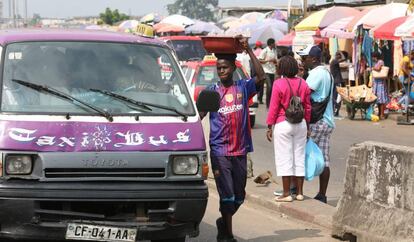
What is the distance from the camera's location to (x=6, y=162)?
5539mm

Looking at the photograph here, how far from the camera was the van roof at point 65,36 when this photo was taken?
647 centimetres

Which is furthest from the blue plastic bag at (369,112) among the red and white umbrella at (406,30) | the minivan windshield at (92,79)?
the minivan windshield at (92,79)

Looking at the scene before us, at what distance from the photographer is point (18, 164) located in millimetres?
5551

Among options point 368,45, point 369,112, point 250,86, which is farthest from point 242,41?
point 368,45

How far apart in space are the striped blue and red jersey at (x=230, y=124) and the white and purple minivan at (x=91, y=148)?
17.1 inches

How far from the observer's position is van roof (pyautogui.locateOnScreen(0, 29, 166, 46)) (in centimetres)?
647

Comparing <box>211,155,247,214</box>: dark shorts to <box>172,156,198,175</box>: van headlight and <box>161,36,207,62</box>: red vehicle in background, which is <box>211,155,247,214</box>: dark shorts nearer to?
<box>172,156,198,175</box>: van headlight

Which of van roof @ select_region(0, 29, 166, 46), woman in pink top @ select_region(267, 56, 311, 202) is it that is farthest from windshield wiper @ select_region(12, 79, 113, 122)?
woman in pink top @ select_region(267, 56, 311, 202)

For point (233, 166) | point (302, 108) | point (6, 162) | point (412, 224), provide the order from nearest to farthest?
point (6, 162) < point (412, 224) < point (233, 166) < point (302, 108)

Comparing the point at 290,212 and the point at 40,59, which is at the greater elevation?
the point at 40,59

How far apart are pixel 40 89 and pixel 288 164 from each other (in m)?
3.31

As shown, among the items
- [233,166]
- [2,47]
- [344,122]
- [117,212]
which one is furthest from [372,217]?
[344,122]

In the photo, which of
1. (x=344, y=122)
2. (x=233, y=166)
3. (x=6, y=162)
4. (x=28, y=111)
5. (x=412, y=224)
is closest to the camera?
(x=6, y=162)

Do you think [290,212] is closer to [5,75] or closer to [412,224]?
[412,224]
